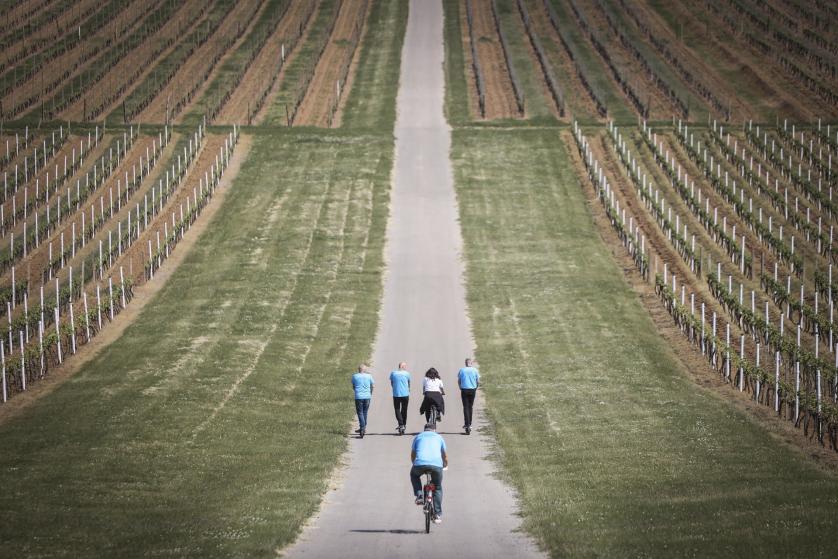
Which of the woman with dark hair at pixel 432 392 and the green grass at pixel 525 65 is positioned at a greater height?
the woman with dark hair at pixel 432 392

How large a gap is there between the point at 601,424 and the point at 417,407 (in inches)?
217

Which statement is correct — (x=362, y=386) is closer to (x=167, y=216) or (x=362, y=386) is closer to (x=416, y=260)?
(x=416, y=260)

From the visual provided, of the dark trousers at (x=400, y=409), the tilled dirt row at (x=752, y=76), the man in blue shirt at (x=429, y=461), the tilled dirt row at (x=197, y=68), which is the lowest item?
the tilled dirt row at (x=752, y=76)

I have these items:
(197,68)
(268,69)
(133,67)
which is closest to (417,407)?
(268,69)

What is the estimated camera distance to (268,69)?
9906 centimetres

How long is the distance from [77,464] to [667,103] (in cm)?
6822

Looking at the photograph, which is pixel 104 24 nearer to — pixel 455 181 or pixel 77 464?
pixel 455 181

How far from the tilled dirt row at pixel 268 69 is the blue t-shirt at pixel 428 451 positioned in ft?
216

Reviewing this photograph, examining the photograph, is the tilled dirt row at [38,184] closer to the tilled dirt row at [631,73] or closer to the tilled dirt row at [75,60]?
the tilled dirt row at [75,60]

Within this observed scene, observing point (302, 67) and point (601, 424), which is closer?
point (601, 424)

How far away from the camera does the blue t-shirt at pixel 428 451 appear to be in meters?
21.0

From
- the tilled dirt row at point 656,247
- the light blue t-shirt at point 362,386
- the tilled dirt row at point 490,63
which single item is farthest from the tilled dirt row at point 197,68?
the light blue t-shirt at point 362,386

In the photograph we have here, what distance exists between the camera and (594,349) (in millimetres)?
42375

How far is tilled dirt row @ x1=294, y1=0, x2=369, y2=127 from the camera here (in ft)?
286
